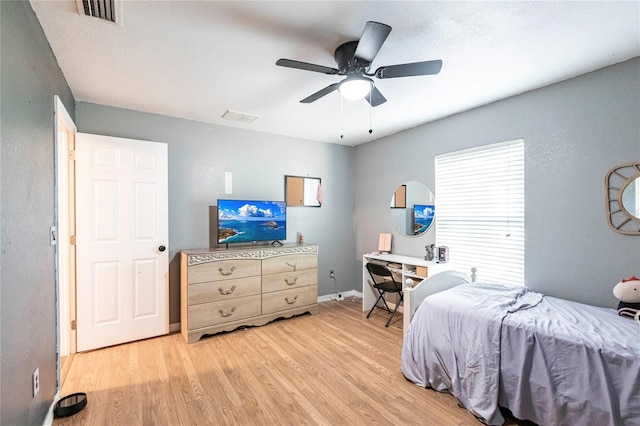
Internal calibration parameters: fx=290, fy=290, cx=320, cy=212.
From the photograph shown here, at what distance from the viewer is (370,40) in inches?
64.9

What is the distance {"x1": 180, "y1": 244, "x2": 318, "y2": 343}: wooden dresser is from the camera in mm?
3131

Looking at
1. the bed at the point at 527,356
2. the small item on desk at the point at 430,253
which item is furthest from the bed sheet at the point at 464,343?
the small item on desk at the point at 430,253

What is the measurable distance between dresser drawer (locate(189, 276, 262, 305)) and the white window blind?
234 cm

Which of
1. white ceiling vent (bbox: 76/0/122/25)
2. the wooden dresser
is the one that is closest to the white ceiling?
A: white ceiling vent (bbox: 76/0/122/25)

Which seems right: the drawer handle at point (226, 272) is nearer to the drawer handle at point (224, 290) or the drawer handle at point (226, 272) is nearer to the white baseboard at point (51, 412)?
the drawer handle at point (224, 290)

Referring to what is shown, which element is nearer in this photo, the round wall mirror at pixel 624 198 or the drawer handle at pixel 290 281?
the round wall mirror at pixel 624 198

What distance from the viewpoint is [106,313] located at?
2.96 meters

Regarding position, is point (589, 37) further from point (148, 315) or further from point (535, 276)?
point (148, 315)

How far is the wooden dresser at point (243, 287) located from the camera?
3.13 m

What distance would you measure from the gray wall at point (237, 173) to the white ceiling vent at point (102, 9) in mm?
1727

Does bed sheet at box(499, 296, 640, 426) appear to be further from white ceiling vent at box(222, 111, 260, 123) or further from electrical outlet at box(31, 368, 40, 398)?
white ceiling vent at box(222, 111, 260, 123)

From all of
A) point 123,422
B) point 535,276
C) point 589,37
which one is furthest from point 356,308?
point 589,37

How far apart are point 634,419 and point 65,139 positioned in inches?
179

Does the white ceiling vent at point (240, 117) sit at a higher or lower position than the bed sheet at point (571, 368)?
higher
